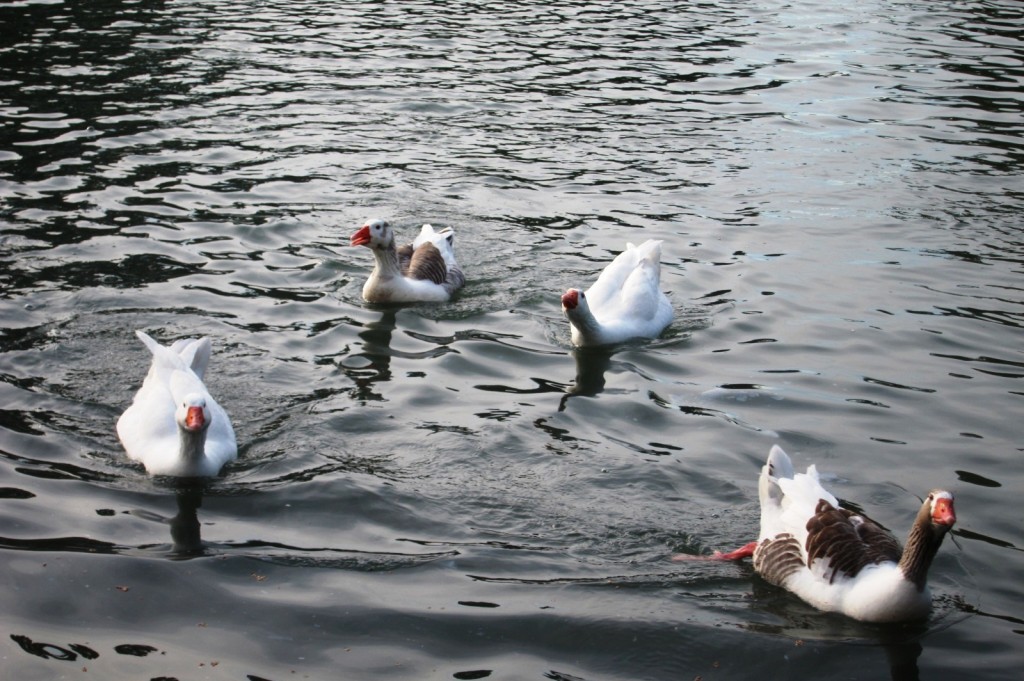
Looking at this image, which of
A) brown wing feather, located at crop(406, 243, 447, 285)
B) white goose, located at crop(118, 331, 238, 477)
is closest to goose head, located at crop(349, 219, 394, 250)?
brown wing feather, located at crop(406, 243, 447, 285)

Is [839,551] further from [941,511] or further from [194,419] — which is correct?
[194,419]

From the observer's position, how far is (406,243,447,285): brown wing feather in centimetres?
1262

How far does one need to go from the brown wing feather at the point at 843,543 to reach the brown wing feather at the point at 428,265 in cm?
613

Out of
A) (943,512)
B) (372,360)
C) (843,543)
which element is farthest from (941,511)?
(372,360)

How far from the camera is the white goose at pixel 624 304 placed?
11211mm

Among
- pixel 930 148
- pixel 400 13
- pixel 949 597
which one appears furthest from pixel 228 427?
pixel 400 13

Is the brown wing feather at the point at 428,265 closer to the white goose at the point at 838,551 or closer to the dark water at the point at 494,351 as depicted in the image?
the dark water at the point at 494,351

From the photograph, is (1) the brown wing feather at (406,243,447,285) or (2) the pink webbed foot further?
(1) the brown wing feather at (406,243,447,285)

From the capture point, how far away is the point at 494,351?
11.3 m

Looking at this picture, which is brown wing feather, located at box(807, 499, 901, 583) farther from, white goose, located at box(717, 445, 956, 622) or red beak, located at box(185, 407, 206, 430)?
red beak, located at box(185, 407, 206, 430)

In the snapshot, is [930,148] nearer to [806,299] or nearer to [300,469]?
[806,299]

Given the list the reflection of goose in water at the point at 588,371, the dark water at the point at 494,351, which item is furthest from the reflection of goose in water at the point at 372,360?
the reflection of goose in water at the point at 588,371

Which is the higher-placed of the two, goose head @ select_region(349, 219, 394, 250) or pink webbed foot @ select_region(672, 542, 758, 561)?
goose head @ select_region(349, 219, 394, 250)

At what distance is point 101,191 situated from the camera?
47.8ft
